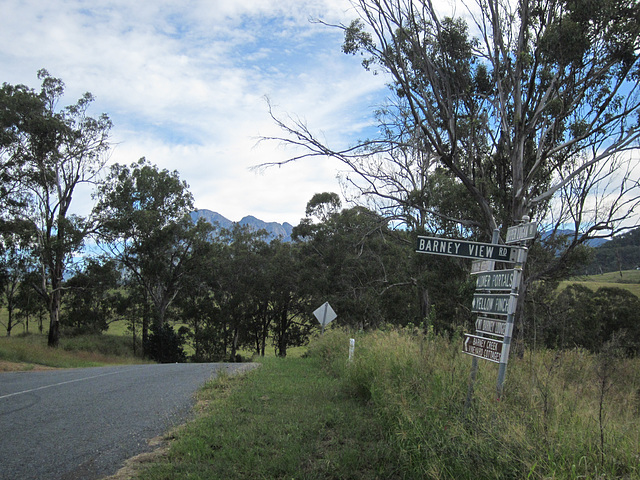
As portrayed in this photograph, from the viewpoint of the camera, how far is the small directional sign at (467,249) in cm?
529

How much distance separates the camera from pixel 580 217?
1355 centimetres

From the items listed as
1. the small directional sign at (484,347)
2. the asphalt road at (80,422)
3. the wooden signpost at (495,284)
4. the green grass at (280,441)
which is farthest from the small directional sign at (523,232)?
the asphalt road at (80,422)

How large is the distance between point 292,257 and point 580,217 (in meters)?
30.9

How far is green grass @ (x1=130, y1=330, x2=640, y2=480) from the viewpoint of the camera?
11.5 feet

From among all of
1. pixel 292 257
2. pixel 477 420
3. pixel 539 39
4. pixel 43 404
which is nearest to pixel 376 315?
pixel 292 257

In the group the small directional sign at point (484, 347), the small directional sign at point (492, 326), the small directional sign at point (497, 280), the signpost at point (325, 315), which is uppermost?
the small directional sign at point (497, 280)

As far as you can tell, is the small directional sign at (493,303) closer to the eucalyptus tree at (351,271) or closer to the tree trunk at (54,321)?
the eucalyptus tree at (351,271)

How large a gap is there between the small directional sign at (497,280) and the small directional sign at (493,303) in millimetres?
91

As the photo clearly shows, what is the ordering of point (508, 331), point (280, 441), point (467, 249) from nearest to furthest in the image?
1. point (508, 331)
2. point (467, 249)
3. point (280, 441)

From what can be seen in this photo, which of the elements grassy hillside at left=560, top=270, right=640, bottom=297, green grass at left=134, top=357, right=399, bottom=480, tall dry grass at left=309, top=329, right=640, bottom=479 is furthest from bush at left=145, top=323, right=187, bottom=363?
tall dry grass at left=309, top=329, right=640, bottom=479

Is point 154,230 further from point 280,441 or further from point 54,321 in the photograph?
point 280,441

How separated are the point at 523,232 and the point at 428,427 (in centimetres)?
224

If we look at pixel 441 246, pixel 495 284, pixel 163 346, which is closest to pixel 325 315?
pixel 441 246

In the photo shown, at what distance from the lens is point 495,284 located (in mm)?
5090
